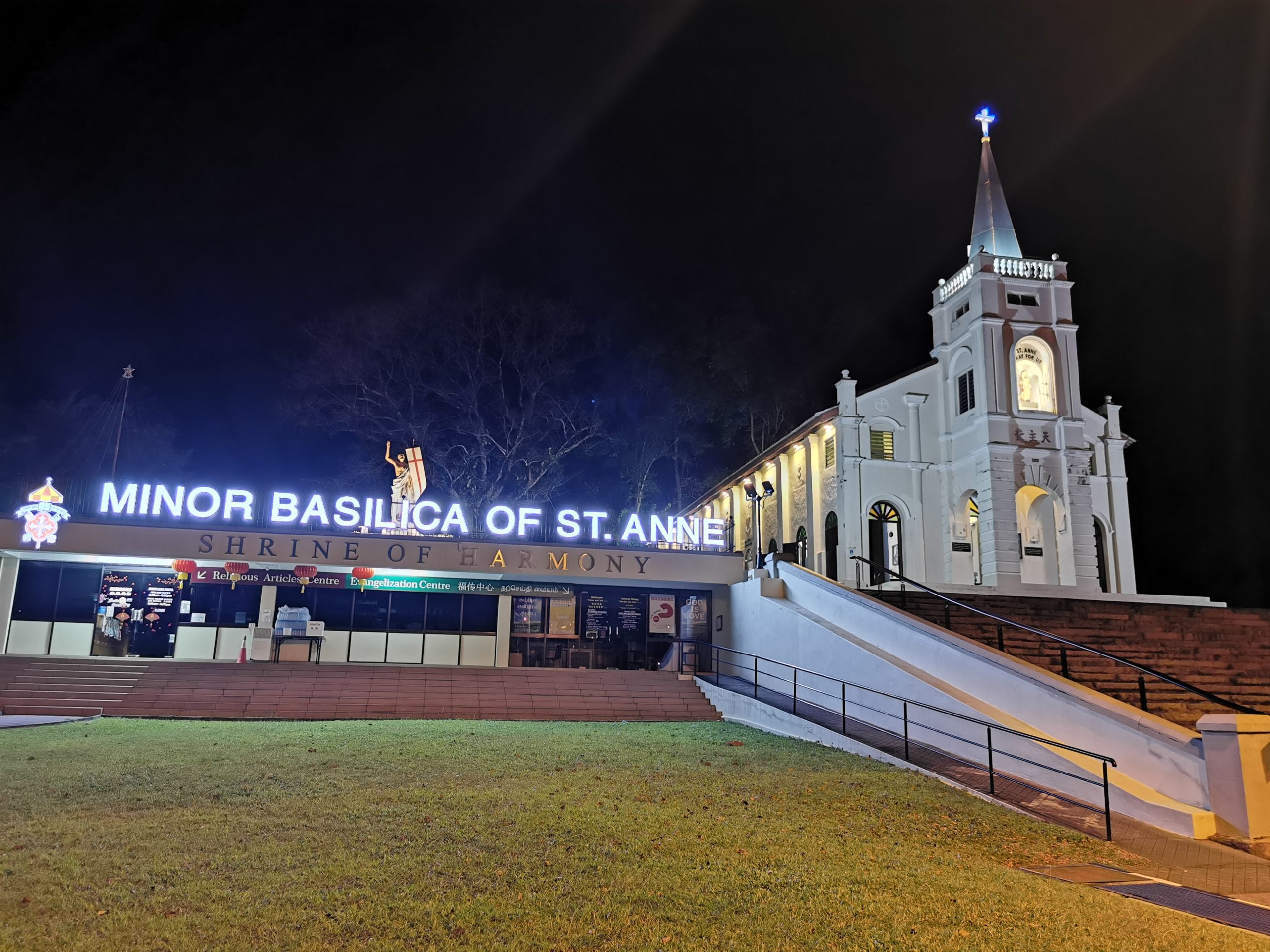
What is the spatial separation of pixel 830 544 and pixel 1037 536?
23.5 feet

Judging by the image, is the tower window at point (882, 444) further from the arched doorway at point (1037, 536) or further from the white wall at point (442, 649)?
the white wall at point (442, 649)

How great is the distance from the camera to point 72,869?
6625 millimetres

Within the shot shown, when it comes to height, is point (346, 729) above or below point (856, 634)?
below

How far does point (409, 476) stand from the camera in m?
31.3

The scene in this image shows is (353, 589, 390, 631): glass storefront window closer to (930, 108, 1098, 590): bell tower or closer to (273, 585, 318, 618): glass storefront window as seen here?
(273, 585, 318, 618): glass storefront window

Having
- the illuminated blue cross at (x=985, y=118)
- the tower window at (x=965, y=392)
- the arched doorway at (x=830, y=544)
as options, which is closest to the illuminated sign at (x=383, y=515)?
the arched doorway at (x=830, y=544)

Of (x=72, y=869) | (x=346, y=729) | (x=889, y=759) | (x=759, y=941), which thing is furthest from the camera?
(x=346, y=729)

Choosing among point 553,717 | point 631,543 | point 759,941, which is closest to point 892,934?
point 759,941

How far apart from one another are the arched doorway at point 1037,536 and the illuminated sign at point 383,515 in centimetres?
1134

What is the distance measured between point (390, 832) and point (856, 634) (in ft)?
42.2

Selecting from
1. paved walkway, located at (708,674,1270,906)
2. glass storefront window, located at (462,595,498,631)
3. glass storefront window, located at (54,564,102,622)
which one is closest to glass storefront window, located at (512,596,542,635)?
glass storefront window, located at (462,595,498,631)

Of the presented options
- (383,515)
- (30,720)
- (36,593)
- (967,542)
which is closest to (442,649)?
(383,515)

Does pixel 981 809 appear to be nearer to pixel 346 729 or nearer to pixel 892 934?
pixel 892 934

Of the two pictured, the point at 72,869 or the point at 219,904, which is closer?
the point at 219,904
